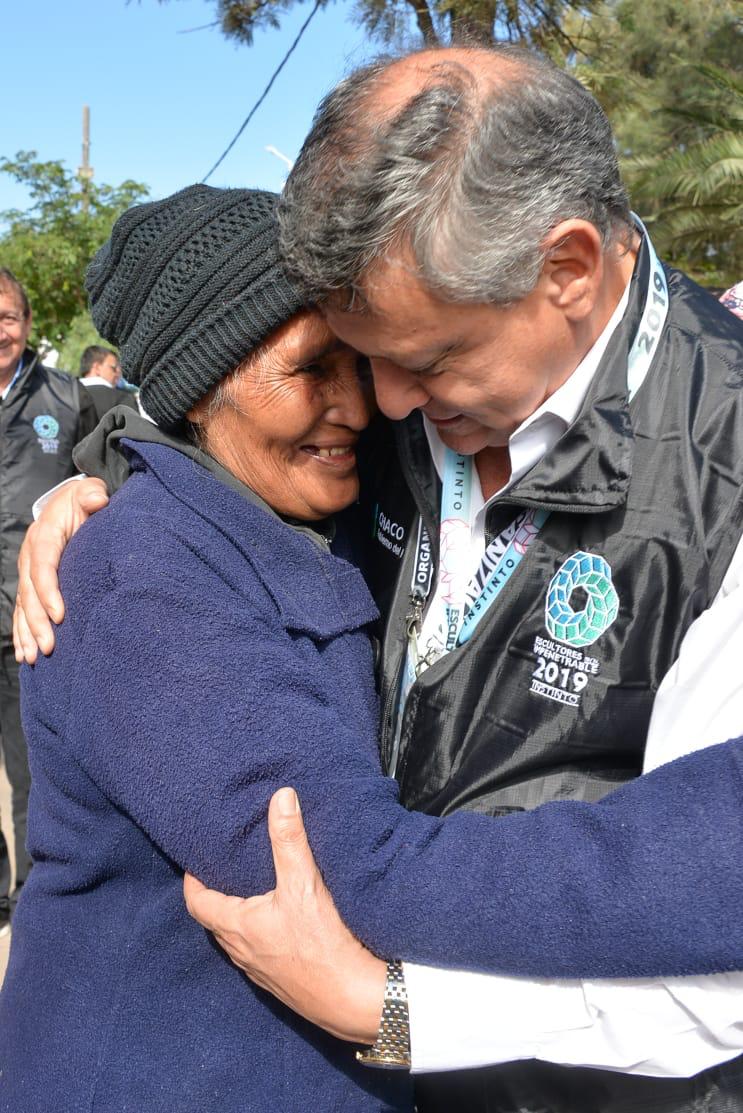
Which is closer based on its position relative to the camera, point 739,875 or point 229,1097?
point 739,875

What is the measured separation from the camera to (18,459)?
4.79 meters

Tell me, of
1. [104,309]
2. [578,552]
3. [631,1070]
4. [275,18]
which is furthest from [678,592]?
[275,18]

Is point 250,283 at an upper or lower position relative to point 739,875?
upper

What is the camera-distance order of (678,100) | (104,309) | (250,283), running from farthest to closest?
1. (678,100)
2. (104,309)
3. (250,283)

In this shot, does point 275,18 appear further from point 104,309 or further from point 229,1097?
point 229,1097

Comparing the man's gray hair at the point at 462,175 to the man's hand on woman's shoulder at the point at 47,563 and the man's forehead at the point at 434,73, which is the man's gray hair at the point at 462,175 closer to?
the man's forehead at the point at 434,73

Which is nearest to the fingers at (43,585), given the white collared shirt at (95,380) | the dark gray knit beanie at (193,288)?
the dark gray knit beanie at (193,288)

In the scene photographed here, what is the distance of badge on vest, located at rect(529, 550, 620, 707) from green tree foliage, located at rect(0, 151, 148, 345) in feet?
45.3

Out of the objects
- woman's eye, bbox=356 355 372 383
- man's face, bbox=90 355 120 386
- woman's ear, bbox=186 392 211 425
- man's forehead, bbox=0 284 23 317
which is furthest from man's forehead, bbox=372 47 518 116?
man's face, bbox=90 355 120 386

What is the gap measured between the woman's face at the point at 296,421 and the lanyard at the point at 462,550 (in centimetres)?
20

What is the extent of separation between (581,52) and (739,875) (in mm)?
8959

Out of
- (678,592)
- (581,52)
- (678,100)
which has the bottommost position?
(678,100)

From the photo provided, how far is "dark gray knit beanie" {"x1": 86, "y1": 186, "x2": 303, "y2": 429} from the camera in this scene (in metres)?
1.61

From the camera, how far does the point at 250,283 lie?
1.61m
